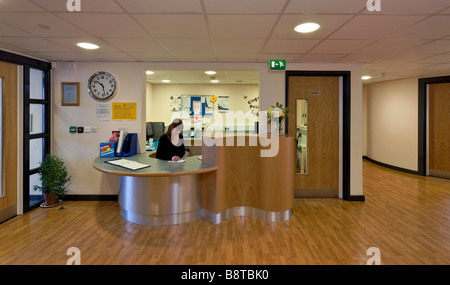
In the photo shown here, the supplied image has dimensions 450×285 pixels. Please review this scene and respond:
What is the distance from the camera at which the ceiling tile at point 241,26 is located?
243 cm

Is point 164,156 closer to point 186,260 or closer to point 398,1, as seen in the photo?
point 186,260

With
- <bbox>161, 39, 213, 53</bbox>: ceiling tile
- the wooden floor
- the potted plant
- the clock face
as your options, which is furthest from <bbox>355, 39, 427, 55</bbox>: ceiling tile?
the potted plant

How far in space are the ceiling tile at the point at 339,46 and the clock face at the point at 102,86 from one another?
3.31m

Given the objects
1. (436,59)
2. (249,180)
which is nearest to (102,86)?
(249,180)

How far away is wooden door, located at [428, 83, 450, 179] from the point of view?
19.6 feet

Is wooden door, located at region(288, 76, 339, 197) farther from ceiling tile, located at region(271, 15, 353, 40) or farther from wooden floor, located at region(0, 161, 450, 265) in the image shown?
ceiling tile, located at region(271, 15, 353, 40)

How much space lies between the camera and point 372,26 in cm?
263

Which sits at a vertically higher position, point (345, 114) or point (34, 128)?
point (345, 114)

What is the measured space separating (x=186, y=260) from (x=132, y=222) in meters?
1.30

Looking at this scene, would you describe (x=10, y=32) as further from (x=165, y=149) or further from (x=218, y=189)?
(x=218, y=189)

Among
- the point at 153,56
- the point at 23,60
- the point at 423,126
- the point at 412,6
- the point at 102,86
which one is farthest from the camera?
the point at 423,126

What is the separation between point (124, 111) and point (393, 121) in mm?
6915

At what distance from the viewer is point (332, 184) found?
4664 millimetres

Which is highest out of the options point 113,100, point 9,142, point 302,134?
point 113,100
